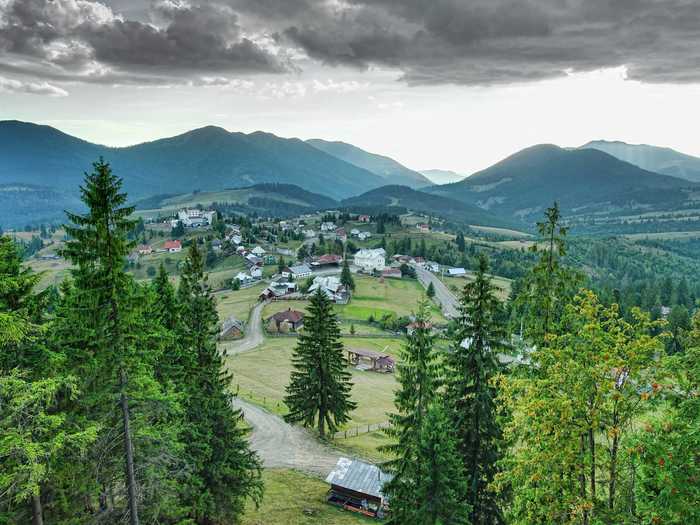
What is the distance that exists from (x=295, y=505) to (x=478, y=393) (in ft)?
56.4

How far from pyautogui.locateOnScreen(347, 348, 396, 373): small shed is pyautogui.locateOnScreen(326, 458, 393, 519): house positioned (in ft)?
147

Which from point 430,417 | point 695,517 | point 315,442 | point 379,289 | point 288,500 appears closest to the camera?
point 695,517

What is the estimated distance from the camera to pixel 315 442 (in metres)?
43.2

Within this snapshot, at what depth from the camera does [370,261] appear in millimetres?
158250

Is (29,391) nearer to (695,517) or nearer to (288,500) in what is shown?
(695,517)

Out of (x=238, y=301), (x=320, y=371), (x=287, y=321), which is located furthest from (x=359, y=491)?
(x=238, y=301)

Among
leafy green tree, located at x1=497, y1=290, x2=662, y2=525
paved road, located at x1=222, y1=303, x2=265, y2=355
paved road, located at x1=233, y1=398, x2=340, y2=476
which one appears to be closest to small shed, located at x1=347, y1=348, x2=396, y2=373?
paved road, located at x1=222, y1=303, x2=265, y2=355

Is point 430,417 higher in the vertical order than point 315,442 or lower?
higher

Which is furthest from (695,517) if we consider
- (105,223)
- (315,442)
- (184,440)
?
(315,442)

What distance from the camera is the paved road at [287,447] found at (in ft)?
127

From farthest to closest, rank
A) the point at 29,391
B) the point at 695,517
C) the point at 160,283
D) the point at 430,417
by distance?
1. the point at 160,283
2. the point at 430,417
3. the point at 29,391
4. the point at 695,517

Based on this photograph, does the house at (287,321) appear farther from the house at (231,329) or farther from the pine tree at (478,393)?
the pine tree at (478,393)

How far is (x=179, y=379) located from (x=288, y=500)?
562 inches

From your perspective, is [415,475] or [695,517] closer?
[695,517]
